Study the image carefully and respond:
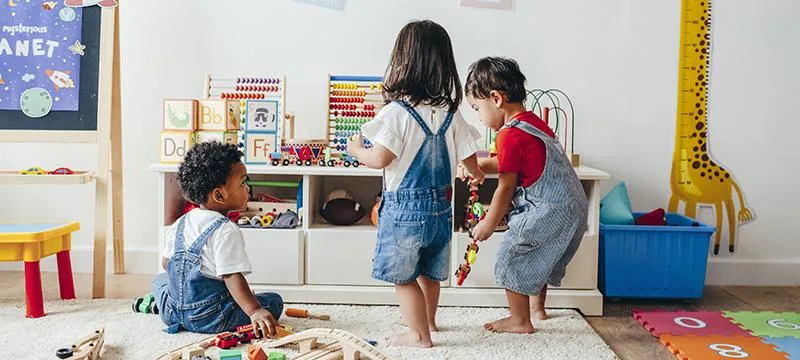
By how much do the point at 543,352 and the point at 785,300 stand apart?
1.24 metres

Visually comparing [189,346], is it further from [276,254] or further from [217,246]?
[276,254]

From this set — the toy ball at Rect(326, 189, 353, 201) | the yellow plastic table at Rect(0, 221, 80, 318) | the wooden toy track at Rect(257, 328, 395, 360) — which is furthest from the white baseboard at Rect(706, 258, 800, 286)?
the yellow plastic table at Rect(0, 221, 80, 318)

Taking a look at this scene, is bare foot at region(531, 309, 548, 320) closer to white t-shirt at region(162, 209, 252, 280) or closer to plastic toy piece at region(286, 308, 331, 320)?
plastic toy piece at region(286, 308, 331, 320)

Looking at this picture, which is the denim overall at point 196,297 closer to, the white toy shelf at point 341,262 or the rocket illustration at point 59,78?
the white toy shelf at point 341,262

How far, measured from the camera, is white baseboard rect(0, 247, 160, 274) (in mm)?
3045

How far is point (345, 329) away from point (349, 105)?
904 millimetres

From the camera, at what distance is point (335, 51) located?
298cm

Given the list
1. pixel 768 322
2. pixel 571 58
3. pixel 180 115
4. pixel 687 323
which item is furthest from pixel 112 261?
pixel 768 322

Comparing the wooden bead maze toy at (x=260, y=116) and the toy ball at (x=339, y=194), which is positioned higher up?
the wooden bead maze toy at (x=260, y=116)

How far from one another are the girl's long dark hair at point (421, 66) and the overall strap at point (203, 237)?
23.1 inches

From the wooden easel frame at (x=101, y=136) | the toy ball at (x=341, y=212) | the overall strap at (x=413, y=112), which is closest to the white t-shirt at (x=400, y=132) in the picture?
the overall strap at (x=413, y=112)

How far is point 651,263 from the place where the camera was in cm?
266

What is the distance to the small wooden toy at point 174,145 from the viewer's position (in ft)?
8.64

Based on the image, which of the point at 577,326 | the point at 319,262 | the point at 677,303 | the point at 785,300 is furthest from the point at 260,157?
the point at 785,300
